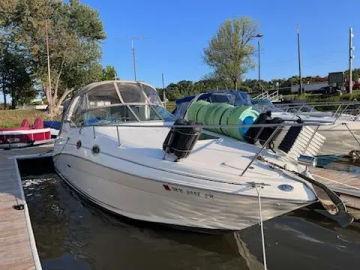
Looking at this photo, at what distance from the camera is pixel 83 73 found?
130 ft

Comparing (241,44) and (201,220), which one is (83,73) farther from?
(201,220)

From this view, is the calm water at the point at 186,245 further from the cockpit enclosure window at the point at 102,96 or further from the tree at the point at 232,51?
the tree at the point at 232,51

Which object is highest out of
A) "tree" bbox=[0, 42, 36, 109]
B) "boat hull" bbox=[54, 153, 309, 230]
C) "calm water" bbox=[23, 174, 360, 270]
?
"tree" bbox=[0, 42, 36, 109]

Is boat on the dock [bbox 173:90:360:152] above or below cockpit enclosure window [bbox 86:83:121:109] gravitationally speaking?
below

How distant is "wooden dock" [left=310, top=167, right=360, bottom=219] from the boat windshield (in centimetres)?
331

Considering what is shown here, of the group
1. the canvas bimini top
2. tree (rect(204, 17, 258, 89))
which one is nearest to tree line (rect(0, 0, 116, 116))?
tree (rect(204, 17, 258, 89))

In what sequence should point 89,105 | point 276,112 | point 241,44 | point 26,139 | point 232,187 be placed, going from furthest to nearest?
1. point 241,44
2. point 26,139
3. point 276,112
4. point 89,105
5. point 232,187

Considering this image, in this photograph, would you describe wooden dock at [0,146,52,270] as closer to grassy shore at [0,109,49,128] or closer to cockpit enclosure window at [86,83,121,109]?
cockpit enclosure window at [86,83,121,109]

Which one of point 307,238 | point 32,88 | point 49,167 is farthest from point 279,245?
point 32,88

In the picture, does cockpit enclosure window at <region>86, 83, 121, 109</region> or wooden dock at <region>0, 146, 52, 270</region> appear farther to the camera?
cockpit enclosure window at <region>86, 83, 121, 109</region>

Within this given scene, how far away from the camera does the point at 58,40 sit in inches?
1439

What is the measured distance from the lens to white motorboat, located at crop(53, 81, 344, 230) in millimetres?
5883

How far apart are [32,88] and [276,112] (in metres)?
32.4

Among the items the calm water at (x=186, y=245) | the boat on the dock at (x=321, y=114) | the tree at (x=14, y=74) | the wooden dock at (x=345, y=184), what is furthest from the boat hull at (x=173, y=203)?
the tree at (x=14, y=74)
